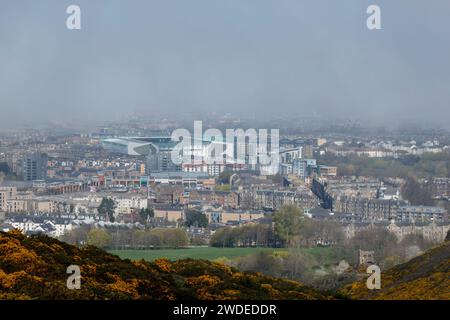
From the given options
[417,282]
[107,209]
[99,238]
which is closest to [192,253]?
[99,238]

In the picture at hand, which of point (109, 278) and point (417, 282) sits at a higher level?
point (109, 278)

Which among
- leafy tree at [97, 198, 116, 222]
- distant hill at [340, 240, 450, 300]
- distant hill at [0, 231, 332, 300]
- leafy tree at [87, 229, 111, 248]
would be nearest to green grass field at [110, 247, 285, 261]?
leafy tree at [87, 229, 111, 248]

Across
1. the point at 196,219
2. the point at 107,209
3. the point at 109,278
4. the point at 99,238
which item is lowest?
the point at 196,219

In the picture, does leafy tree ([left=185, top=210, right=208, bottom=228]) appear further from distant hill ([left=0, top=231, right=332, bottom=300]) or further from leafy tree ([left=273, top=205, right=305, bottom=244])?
distant hill ([left=0, top=231, right=332, bottom=300])

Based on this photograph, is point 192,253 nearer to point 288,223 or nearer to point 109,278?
point 288,223

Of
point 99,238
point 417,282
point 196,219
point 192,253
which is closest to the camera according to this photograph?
point 417,282

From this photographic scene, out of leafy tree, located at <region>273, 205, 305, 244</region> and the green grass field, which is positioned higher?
leafy tree, located at <region>273, 205, 305, 244</region>
